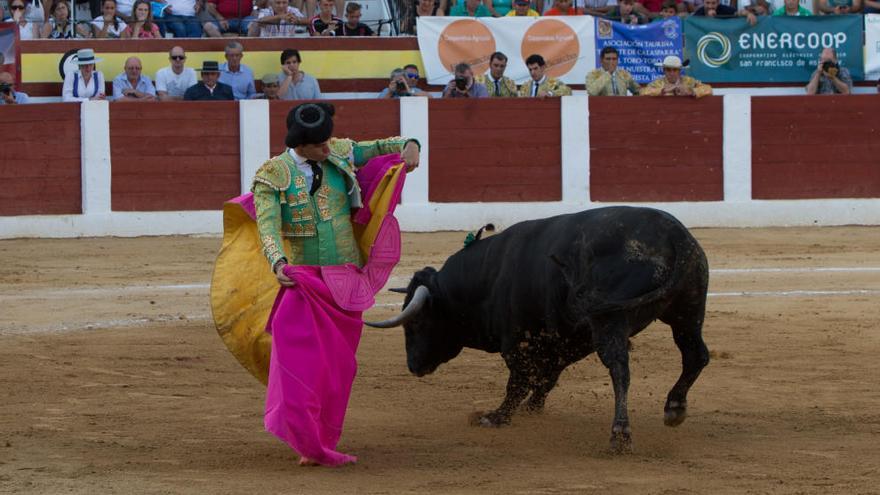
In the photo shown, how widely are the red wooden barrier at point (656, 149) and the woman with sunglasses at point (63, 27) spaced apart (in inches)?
172

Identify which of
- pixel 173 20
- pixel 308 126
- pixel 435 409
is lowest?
pixel 435 409

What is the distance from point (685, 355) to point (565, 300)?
446 millimetres

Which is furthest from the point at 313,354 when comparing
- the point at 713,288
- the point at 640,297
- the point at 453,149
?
the point at 453,149

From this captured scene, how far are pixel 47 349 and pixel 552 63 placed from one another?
6671 mm

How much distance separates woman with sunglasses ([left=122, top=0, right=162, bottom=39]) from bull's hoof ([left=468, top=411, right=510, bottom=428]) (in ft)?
25.9

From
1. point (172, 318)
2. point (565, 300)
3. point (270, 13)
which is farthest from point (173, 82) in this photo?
point (565, 300)

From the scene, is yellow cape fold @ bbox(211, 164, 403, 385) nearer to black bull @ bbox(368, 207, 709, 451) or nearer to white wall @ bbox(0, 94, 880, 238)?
black bull @ bbox(368, 207, 709, 451)

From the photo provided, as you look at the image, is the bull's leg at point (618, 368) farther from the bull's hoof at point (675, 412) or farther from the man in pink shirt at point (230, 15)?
the man in pink shirt at point (230, 15)

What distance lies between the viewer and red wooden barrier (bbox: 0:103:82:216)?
36.4ft

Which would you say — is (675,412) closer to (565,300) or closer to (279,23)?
(565,300)

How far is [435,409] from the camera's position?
5250 mm

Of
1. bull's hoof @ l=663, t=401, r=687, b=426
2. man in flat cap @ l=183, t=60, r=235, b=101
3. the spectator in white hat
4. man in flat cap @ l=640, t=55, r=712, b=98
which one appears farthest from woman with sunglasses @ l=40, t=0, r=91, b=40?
bull's hoof @ l=663, t=401, r=687, b=426

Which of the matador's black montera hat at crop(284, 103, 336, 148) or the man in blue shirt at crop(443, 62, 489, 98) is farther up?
the man in blue shirt at crop(443, 62, 489, 98)

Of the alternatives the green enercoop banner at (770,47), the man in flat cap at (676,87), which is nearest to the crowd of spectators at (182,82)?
the man in flat cap at (676,87)
